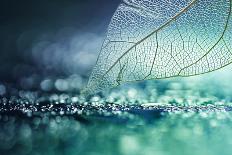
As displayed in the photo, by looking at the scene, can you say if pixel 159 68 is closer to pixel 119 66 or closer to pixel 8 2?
pixel 119 66

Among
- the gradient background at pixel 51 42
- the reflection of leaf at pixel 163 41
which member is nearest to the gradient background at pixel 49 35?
the gradient background at pixel 51 42

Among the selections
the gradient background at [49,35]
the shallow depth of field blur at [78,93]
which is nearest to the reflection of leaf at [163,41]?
the shallow depth of field blur at [78,93]

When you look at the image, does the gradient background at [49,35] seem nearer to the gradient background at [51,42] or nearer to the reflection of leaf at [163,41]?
the gradient background at [51,42]

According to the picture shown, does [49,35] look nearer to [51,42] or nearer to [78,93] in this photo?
[51,42]

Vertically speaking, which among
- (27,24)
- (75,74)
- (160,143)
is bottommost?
(160,143)

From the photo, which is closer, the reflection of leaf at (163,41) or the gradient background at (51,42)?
the reflection of leaf at (163,41)

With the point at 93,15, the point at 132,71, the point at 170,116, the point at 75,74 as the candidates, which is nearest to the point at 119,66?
the point at 132,71
